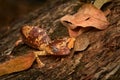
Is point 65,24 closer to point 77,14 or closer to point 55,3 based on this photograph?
point 77,14

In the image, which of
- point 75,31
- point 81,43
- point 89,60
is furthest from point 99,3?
point 89,60

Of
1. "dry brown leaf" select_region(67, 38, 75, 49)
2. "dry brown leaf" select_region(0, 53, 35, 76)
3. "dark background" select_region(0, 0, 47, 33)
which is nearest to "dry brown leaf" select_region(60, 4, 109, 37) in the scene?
"dry brown leaf" select_region(67, 38, 75, 49)

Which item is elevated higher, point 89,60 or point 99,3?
point 99,3

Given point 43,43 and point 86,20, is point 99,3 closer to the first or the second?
point 86,20

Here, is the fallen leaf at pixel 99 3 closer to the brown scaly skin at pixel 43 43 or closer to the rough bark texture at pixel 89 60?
the rough bark texture at pixel 89 60

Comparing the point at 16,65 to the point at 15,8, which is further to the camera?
the point at 15,8

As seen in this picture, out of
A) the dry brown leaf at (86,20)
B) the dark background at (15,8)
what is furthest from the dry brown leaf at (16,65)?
the dark background at (15,8)
